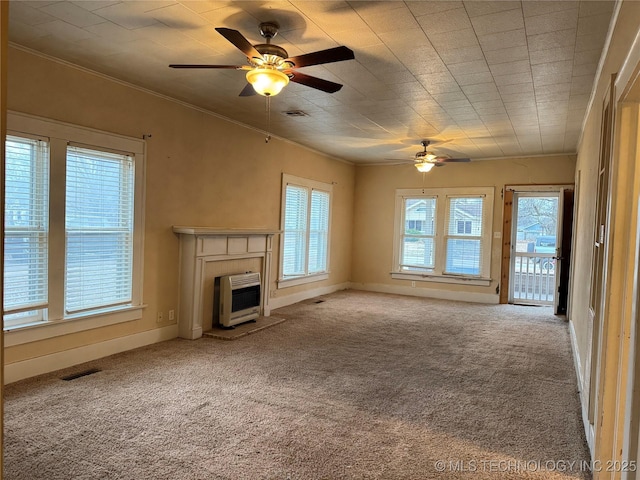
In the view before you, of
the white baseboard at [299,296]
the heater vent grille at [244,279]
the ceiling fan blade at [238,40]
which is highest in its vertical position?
the ceiling fan blade at [238,40]

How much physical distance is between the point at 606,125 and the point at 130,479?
337cm

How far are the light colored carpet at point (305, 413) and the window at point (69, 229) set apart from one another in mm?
523

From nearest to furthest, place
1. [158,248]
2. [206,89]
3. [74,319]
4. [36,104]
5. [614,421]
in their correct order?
1. [614,421]
2. [36,104]
3. [74,319]
4. [206,89]
5. [158,248]

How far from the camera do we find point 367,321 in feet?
19.8

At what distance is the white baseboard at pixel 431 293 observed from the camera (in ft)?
25.6

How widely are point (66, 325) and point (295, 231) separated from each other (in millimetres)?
3968

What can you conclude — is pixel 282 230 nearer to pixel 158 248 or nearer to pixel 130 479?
pixel 158 248

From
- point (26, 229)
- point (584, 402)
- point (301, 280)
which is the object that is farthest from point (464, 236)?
point (26, 229)

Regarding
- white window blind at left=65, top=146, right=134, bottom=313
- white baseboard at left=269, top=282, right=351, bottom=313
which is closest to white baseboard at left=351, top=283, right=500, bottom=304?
white baseboard at left=269, top=282, right=351, bottom=313

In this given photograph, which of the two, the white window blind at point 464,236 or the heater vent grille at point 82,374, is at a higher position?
the white window blind at point 464,236

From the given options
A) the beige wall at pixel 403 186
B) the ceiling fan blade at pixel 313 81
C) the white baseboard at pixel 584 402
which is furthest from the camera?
the beige wall at pixel 403 186

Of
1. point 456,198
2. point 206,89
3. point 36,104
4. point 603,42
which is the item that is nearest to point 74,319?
point 36,104

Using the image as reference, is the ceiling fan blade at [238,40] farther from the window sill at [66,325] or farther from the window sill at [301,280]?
the window sill at [301,280]

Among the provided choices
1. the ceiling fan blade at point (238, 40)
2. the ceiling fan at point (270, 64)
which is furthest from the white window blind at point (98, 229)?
the ceiling fan blade at point (238, 40)
